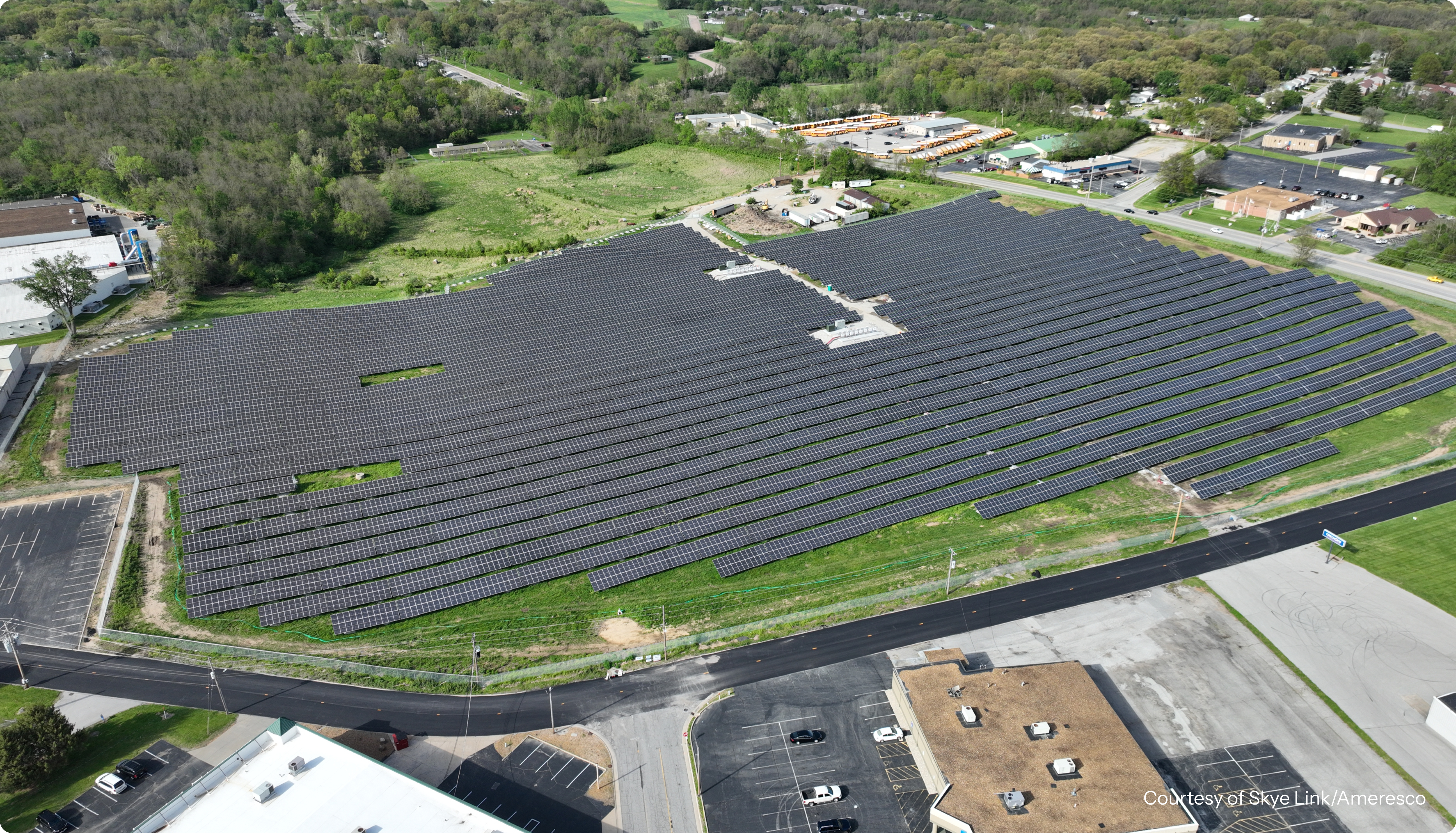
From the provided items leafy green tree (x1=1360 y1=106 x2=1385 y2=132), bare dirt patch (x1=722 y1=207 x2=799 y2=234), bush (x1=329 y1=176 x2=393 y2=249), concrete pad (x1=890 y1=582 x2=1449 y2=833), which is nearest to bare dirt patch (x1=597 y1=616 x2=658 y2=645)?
concrete pad (x1=890 y1=582 x2=1449 y2=833)

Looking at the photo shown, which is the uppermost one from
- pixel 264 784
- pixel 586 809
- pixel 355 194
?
pixel 355 194

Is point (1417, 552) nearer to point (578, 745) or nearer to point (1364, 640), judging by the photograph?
point (1364, 640)

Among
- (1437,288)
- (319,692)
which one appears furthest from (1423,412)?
(319,692)

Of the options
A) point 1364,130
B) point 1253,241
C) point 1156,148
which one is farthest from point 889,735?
point 1364,130

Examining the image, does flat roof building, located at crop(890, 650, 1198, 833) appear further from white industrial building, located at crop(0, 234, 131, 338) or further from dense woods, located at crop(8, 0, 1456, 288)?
dense woods, located at crop(8, 0, 1456, 288)

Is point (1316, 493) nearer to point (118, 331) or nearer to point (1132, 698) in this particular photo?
point (1132, 698)

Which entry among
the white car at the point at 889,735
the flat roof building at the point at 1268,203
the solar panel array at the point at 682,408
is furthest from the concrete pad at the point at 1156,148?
the white car at the point at 889,735

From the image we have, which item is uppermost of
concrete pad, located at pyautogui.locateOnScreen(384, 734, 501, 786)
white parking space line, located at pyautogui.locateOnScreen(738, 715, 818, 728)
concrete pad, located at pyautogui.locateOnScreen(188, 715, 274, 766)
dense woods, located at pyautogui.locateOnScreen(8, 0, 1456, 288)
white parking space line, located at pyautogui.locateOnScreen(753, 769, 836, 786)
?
dense woods, located at pyautogui.locateOnScreen(8, 0, 1456, 288)
